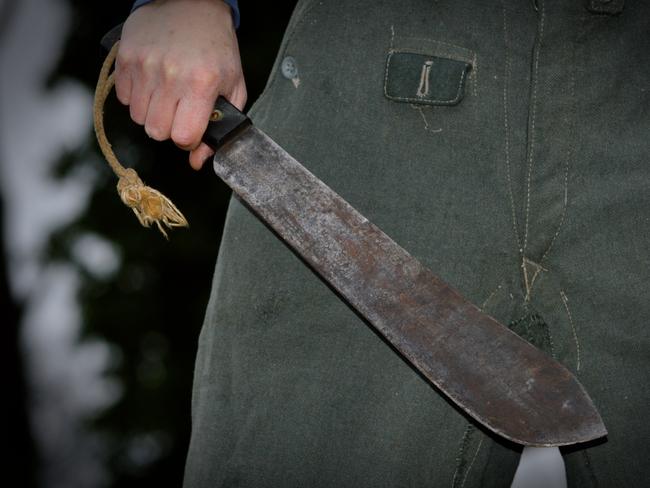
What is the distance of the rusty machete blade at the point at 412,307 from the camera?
88 cm

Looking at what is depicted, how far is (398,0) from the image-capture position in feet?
3.52

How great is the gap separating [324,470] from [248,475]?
0.36ft

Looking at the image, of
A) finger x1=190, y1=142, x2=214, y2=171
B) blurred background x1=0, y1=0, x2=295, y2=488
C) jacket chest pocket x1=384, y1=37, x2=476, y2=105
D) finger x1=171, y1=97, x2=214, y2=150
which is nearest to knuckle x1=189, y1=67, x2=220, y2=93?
finger x1=171, y1=97, x2=214, y2=150

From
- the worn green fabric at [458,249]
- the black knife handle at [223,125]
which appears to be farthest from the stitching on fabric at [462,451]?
the black knife handle at [223,125]

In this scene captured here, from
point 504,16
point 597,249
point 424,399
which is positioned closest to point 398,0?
point 504,16

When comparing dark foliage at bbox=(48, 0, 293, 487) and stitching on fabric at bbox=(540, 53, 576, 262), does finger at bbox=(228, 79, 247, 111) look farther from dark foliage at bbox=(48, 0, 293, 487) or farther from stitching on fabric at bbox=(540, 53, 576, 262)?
dark foliage at bbox=(48, 0, 293, 487)

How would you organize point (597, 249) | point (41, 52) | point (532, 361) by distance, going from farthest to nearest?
1. point (41, 52)
2. point (597, 249)
3. point (532, 361)

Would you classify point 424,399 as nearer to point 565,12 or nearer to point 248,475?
point 248,475

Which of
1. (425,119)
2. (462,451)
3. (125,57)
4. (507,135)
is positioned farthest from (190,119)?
(462,451)

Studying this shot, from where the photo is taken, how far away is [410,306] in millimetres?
918

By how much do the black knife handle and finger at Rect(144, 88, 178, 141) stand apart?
56mm

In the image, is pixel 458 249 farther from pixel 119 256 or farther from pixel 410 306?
pixel 119 256

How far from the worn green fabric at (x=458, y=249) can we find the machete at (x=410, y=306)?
106mm

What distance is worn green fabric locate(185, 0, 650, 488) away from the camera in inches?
39.8
